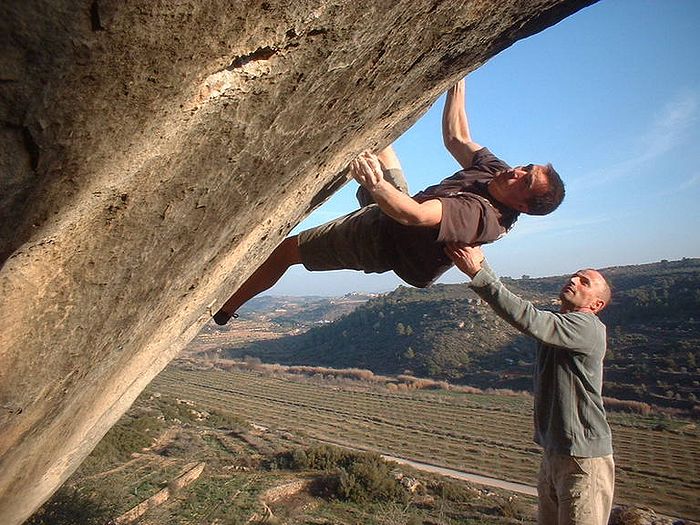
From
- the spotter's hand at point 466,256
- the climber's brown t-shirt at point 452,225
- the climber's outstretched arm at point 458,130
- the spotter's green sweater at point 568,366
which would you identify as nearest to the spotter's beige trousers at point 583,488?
the spotter's green sweater at point 568,366

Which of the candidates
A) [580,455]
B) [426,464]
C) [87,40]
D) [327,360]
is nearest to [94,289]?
[87,40]

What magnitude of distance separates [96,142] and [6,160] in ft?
0.61

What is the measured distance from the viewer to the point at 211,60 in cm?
106

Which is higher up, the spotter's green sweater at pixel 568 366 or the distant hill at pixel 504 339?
the spotter's green sweater at pixel 568 366

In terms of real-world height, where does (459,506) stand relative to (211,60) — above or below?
below

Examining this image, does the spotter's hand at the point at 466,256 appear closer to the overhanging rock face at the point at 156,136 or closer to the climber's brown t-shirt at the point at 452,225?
the climber's brown t-shirt at the point at 452,225

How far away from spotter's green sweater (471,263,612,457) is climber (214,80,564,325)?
44cm

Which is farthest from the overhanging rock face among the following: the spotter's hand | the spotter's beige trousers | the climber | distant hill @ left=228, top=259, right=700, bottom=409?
distant hill @ left=228, top=259, right=700, bottom=409

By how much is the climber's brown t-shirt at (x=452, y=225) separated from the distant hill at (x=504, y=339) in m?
51.0

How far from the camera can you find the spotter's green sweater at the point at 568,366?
124 inches

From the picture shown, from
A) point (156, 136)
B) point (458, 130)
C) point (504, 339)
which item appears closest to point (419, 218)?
point (458, 130)

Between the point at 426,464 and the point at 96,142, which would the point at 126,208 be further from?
the point at 426,464

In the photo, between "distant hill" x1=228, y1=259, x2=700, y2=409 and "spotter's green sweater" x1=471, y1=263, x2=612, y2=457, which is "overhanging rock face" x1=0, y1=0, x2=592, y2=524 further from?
"distant hill" x1=228, y1=259, x2=700, y2=409

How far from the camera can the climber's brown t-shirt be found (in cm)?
273
